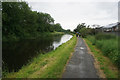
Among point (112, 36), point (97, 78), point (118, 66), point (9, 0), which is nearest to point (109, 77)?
point (97, 78)

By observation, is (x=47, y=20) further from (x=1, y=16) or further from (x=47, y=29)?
(x=1, y=16)

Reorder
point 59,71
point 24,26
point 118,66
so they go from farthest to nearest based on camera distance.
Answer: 1. point 24,26
2. point 118,66
3. point 59,71

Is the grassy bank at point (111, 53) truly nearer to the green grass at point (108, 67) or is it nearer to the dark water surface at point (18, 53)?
the green grass at point (108, 67)

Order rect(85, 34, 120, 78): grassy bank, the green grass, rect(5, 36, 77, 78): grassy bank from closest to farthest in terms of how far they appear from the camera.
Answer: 1. rect(85, 34, 120, 78): grassy bank
2. the green grass
3. rect(5, 36, 77, 78): grassy bank

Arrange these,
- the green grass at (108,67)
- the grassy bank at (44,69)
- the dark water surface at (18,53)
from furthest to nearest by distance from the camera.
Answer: the dark water surface at (18,53) → the grassy bank at (44,69) → the green grass at (108,67)

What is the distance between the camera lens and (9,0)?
2508cm

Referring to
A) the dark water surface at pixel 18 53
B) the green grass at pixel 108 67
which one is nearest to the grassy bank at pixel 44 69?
the dark water surface at pixel 18 53

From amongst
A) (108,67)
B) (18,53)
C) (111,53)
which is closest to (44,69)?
(108,67)

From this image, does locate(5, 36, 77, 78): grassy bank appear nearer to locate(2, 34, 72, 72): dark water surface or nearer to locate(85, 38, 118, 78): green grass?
locate(2, 34, 72, 72): dark water surface

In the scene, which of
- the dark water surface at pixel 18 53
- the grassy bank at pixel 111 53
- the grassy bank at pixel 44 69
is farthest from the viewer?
the dark water surface at pixel 18 53

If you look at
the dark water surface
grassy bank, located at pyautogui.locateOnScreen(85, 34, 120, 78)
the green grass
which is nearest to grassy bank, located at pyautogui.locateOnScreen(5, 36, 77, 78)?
the dark water surface

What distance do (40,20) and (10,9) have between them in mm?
31896

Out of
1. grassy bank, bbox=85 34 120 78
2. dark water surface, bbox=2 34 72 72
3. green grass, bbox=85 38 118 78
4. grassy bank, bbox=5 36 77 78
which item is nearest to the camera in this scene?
grassy bank, bbox=85 34 120 78

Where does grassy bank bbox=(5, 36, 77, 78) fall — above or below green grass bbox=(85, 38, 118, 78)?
below
